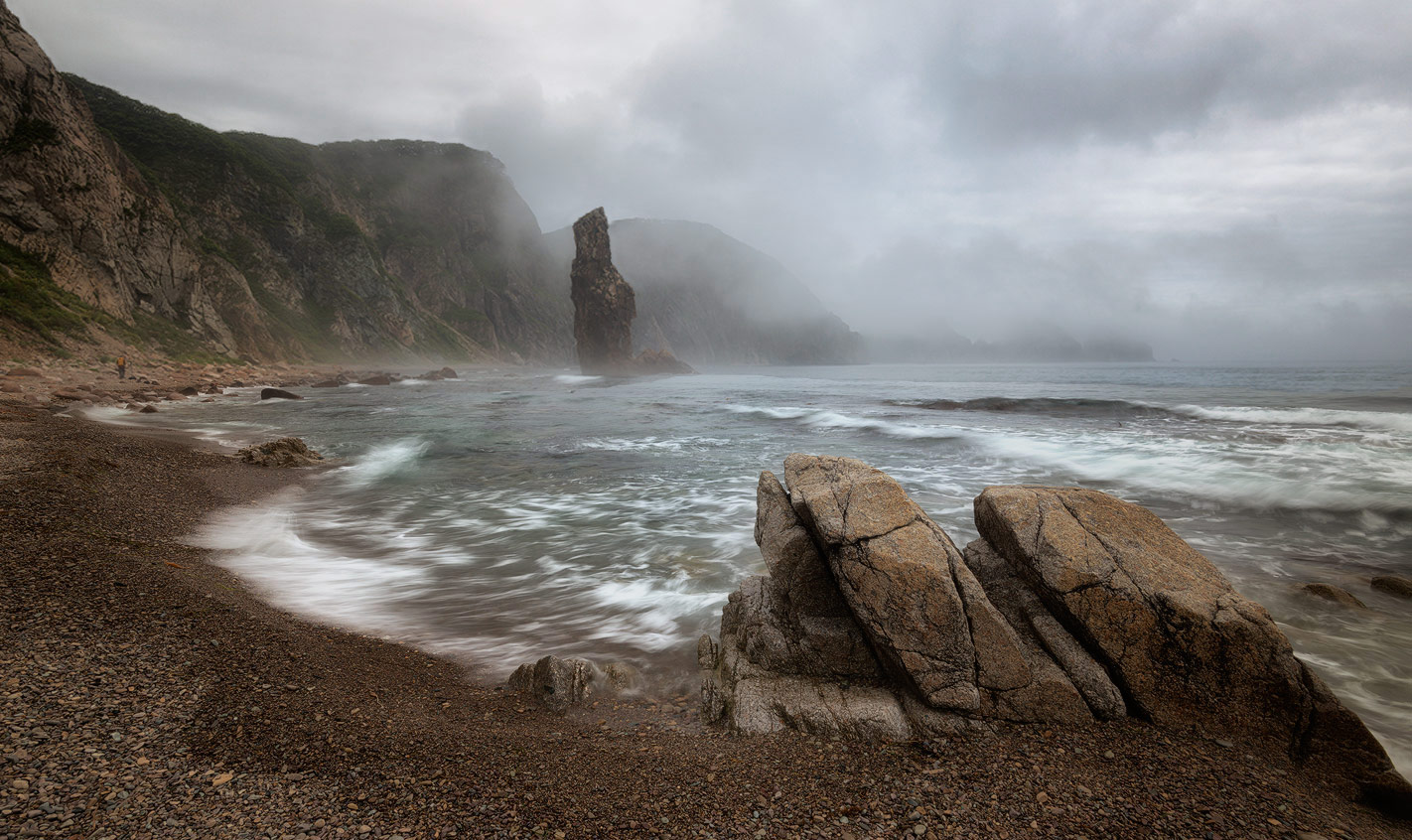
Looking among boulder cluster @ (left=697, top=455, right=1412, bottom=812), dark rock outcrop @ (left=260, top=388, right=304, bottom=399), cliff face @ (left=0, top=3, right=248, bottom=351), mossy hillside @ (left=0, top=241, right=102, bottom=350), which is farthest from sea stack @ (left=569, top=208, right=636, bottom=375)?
boulder cluster @ (left=697, top=455, right=1412, bottom=812)

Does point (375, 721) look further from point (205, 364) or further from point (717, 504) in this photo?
point (205, 364)

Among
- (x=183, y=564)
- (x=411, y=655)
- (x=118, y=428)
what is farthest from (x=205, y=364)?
(x=411, y=655)

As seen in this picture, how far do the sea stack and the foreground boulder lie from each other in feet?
236

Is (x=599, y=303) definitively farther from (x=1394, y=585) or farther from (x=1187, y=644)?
(x=1187, y=644)

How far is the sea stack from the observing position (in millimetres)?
81188

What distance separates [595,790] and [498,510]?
7.53m

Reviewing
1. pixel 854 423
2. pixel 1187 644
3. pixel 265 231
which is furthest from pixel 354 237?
pixel 1187 644

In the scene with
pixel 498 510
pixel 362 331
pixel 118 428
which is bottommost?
pixel 498 510

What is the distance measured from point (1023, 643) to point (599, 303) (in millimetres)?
82869

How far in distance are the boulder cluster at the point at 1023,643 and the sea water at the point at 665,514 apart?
3.01ft

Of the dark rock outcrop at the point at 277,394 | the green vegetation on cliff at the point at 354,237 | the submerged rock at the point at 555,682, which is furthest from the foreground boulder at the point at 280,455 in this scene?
the green vegetation on cliff at the point at 354,237

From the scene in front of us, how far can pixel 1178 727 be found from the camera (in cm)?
346

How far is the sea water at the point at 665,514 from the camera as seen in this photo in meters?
5.34

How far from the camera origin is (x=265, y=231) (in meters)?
69.4
